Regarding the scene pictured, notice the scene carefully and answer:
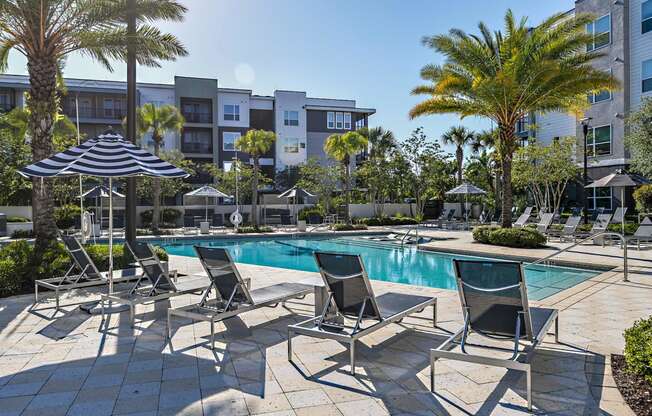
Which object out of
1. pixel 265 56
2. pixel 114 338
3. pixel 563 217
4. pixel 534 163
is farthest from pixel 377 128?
pixel 114 338

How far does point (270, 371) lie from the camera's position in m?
4.31

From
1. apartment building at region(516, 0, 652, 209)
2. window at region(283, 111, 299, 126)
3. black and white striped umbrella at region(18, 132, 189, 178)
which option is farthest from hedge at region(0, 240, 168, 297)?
window at region(283, 111, 299, 126)

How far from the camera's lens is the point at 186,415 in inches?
134

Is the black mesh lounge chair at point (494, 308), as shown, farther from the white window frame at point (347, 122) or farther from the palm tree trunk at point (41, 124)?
the white window frame at point (347, 122)

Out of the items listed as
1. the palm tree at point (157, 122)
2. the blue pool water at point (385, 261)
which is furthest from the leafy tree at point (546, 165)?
the palm tree at point (157, 122)

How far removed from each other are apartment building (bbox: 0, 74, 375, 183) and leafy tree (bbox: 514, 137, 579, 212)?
2034 cm

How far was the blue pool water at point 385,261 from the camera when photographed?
34.3 feet

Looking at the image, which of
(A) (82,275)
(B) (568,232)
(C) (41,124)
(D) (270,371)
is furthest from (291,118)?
(D) (270,371)

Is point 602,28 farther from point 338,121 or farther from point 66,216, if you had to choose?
point 66,216

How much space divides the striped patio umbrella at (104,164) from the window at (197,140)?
1291 inches

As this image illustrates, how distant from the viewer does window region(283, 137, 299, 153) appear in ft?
135

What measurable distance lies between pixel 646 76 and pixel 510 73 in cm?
1434

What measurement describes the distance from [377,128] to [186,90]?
15.6m

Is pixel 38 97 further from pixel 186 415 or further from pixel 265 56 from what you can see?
pixel 186 415
